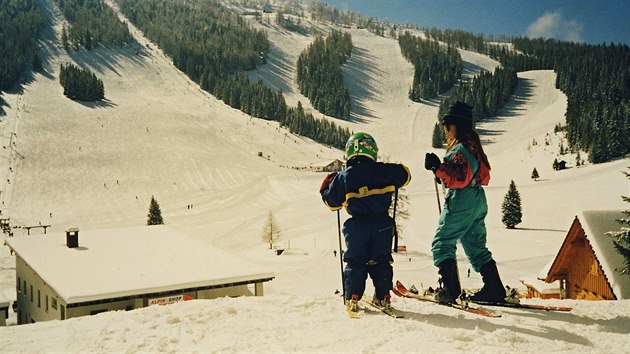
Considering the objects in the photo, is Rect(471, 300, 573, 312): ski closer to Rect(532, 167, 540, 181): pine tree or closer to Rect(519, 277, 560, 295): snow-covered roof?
Rect(519, 277, 560, 295): snow-covered roof

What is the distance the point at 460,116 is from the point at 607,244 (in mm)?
7437

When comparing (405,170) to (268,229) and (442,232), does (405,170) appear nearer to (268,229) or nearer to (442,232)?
(442,232)

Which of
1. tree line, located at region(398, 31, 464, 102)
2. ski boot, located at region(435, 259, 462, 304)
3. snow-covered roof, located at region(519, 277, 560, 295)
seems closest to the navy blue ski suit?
ski boot, located at region(435, 259, 462, 304)

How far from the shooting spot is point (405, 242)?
44.2 meters

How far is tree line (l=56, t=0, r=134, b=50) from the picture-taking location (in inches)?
5453

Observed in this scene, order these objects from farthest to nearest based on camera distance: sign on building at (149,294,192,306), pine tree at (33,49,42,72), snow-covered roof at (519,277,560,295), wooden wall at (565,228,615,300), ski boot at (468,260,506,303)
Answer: pine tree at (33,49,42,72), snow-covered roof at (519,277,560,295), sign on building at (149,294,192,306), wooden wall at (565,228,615,300), ski boot at (468,260,506,303)

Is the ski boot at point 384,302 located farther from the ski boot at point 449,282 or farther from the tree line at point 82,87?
the tree line at point 82,87

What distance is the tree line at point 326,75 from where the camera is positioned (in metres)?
144

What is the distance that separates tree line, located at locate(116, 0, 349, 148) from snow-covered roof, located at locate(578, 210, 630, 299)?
3963 inches

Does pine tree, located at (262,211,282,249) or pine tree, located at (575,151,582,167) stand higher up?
pine tree, located at (575,151,582,167)

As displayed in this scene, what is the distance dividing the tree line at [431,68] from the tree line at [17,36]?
107 metres

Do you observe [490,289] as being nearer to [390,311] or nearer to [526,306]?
[526,306]

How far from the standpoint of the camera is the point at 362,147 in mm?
6297

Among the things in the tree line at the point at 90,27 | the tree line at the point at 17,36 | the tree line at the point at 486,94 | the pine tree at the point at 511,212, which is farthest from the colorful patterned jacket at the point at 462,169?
the tree line at the point at 90,27
